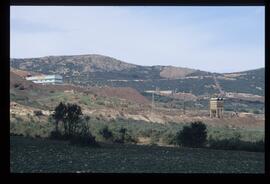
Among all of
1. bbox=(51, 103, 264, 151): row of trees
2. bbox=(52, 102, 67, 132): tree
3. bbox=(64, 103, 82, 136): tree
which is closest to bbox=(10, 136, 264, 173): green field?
bbox=(51, 103, 264, 151): row of trees

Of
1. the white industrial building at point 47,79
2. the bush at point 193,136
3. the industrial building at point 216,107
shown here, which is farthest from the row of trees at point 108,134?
the industrial building at point 216,107

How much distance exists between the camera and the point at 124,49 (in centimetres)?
1638

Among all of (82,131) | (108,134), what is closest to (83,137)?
(82,131)

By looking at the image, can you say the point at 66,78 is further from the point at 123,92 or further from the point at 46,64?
the point at 123,92

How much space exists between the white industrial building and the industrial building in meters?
4.16

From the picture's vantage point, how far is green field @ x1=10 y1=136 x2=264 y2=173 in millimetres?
9375

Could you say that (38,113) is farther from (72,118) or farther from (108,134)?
(108,134)

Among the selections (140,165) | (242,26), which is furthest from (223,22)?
(140,165)

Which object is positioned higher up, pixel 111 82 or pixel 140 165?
pixel 111 82

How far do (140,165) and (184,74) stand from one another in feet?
24.4

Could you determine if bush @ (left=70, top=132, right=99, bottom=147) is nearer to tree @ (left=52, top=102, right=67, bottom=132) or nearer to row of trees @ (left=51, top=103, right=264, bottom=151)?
row of trees @ (left=51, top=103, right=264, bottom=151)

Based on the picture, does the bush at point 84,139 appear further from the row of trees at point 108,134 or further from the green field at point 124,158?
the green field at point 124,158

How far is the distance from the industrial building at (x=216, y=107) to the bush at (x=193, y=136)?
1.03 metres
